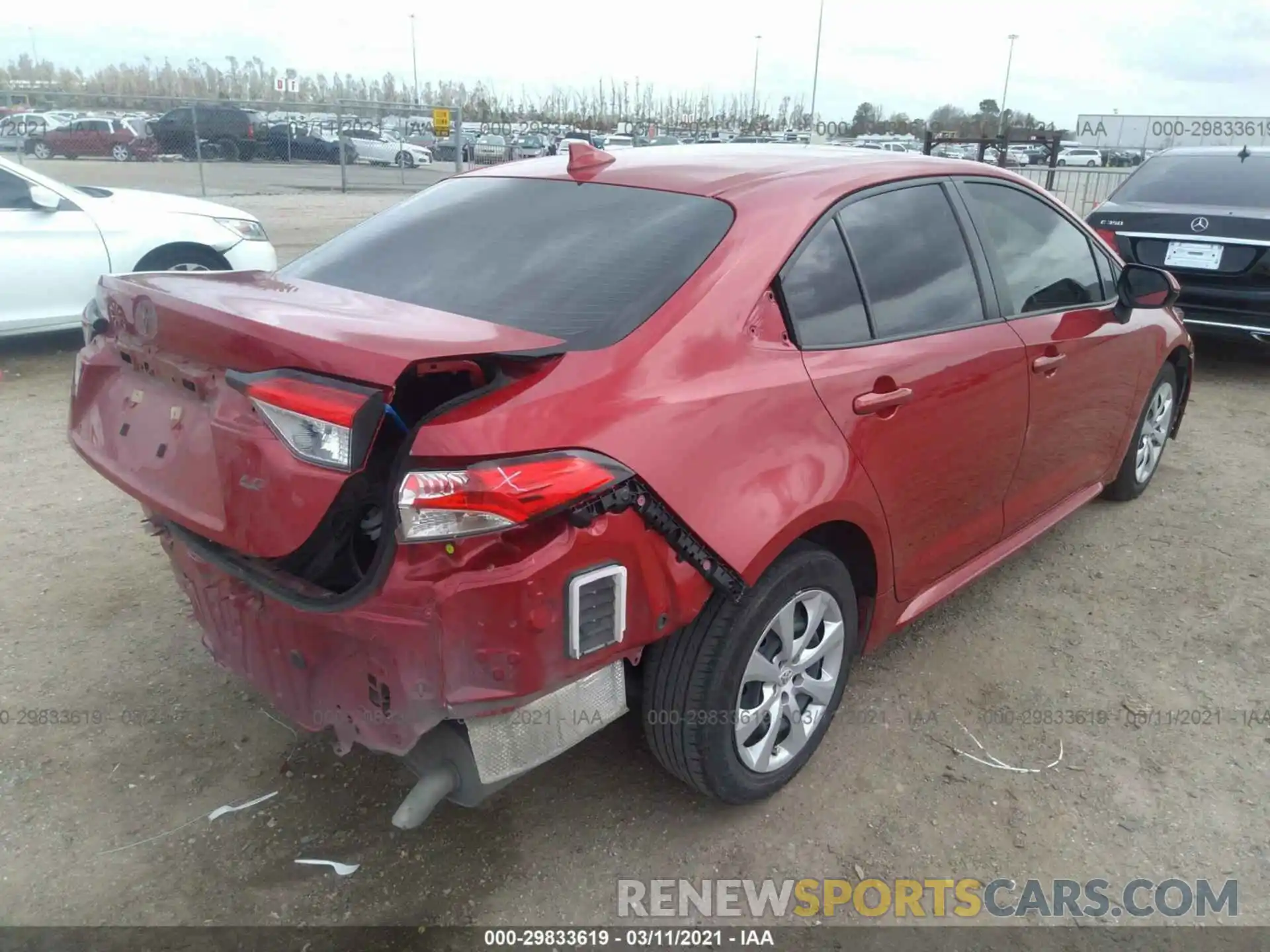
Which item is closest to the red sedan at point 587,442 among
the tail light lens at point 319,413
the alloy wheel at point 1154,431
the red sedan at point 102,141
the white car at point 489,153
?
the tail light lens at point 319,413

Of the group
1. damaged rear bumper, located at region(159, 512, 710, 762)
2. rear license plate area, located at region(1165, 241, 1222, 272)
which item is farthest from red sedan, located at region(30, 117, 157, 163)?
damaged rear bumper, located at region(159, 512, 710, 762)

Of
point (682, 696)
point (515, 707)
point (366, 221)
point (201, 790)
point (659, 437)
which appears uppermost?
point (366, 221)

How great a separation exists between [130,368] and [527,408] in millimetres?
1279

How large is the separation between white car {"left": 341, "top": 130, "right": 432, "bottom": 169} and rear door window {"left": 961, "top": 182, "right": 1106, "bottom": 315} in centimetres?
3279

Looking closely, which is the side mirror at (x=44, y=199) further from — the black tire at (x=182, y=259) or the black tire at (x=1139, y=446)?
the black tire at (x=1139, y=446)

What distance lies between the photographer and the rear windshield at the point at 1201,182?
710cm

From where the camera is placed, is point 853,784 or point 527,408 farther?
point 853,784

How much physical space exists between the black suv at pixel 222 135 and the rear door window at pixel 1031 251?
3076 centimetres

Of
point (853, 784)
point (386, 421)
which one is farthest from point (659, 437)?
point (853, 784)

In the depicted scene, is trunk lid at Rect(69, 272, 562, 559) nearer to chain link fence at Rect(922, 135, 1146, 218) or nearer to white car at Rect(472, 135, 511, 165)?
chain link fence at Rect(922, 135, 1146, 218)

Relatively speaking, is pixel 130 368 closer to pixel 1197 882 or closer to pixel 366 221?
pixel 366 221

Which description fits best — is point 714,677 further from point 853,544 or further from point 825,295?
point 825,295

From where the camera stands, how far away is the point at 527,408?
1.94m

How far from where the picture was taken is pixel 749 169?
9.20ft
